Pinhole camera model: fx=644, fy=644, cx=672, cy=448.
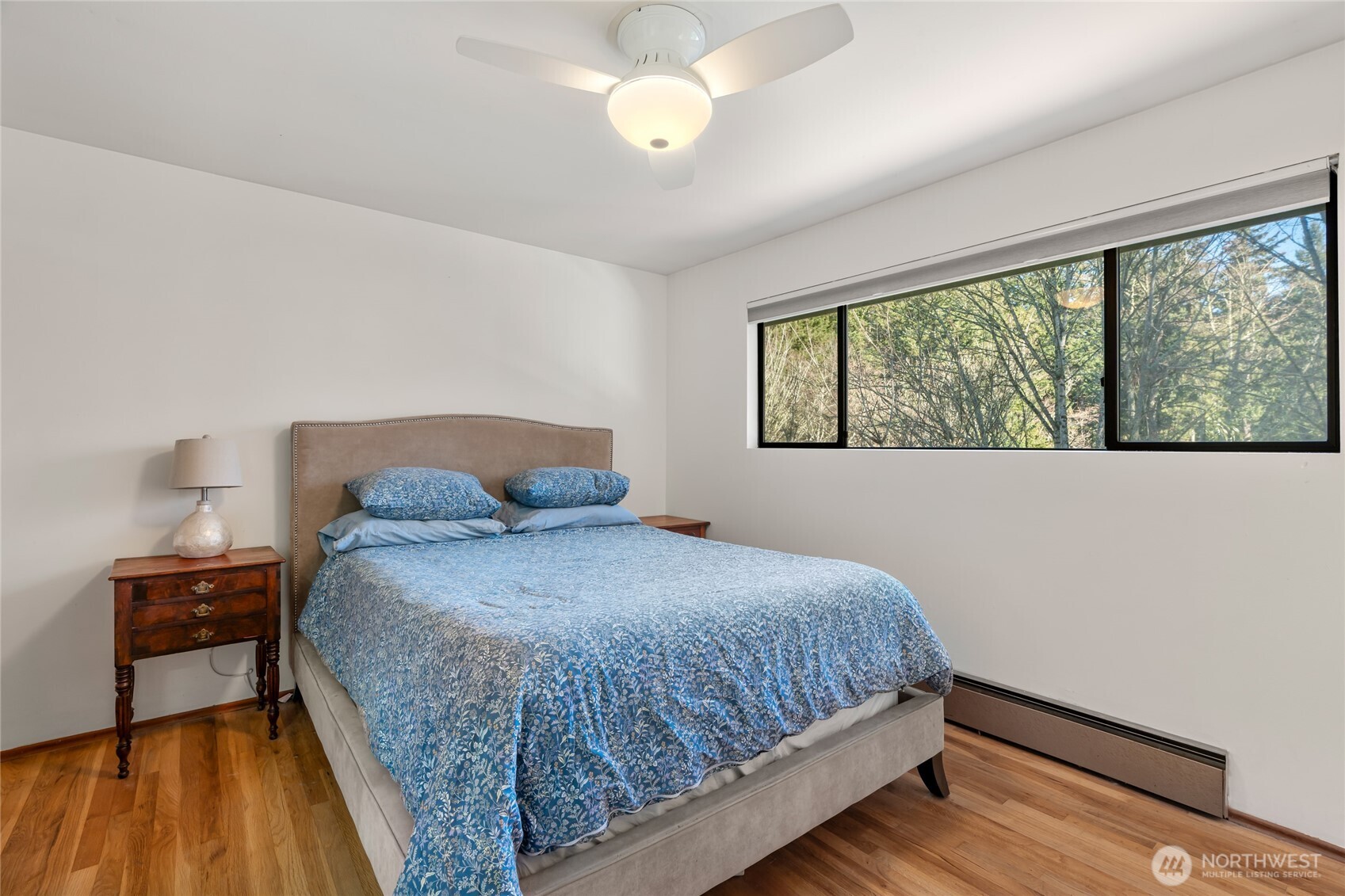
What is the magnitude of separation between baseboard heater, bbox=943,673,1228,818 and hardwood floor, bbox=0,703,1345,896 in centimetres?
5

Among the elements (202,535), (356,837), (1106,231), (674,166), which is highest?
(674,166)

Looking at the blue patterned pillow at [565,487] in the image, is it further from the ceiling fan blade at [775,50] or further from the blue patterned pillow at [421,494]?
the ceiling fan blade at [775,50]

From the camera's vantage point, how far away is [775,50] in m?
1.60

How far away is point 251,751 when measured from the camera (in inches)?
96.6

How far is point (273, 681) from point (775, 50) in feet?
9.33

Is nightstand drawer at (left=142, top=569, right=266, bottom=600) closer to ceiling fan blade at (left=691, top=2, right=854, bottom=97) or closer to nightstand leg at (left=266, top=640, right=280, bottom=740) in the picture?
nightstand leg at (left=266, top=640, right=280, bottom=740)

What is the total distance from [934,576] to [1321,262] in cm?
169

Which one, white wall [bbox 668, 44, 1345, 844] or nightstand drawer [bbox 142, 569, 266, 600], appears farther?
nightstand drawer [bbox 142, 569, 266, 600]

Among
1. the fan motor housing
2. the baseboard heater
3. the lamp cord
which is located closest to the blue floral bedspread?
the baseboard heater

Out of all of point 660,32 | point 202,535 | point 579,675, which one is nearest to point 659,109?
point 660,32

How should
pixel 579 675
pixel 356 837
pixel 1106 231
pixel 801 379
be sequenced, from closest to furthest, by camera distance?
pixel 579 675 → pixel 356 837 → pixel 1106 231 → pixel 801 379

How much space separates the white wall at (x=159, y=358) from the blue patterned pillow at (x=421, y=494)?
0.47 m

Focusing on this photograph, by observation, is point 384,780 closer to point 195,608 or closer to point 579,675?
point 579,675

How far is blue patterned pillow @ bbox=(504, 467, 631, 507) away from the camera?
328 centimetres
